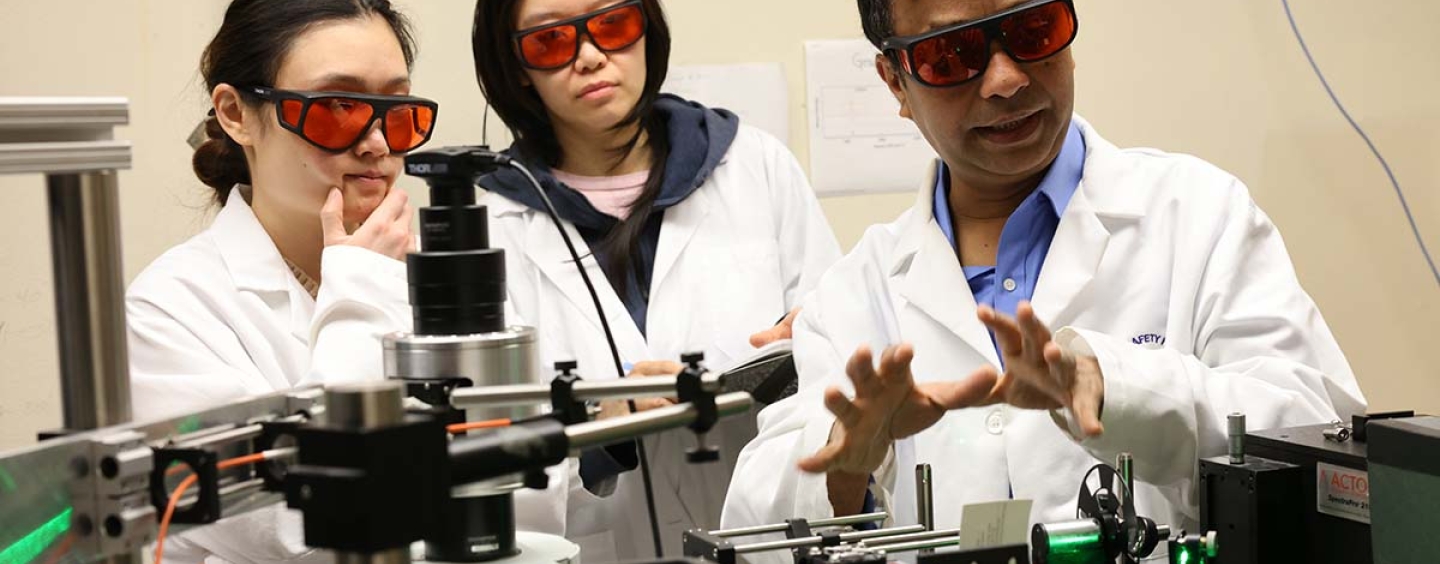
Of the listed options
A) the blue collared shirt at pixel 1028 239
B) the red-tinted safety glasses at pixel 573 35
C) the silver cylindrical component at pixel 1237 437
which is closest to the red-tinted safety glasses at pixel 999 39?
the blue collared shirt at pixel 1028 239

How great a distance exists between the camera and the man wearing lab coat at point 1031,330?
4.62ft

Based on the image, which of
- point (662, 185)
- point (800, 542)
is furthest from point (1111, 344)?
point (662, 185)

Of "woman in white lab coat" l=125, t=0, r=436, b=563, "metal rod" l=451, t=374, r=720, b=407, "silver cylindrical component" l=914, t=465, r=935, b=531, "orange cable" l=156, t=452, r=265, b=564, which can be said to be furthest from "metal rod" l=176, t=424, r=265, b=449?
"woman in white lab coat" l=125, t=0, r=436, b=563

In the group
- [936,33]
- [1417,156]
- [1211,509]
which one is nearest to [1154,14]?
[1417,156]

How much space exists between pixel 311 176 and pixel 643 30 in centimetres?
67

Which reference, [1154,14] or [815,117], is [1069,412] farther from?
[1154,14]

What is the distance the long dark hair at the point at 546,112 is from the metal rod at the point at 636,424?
1571 mm

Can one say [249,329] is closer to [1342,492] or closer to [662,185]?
[662,185]

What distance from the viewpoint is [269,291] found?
79.9 inches

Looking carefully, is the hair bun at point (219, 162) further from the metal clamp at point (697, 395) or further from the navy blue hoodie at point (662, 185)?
the metal clamp at point (697, 395)

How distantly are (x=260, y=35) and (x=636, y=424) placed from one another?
1.59 meters

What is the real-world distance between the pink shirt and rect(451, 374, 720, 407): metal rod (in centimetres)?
159

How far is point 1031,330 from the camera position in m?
1.30

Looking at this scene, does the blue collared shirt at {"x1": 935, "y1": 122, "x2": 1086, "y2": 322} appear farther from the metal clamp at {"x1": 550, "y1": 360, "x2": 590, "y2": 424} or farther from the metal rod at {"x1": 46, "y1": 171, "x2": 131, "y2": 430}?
the metal rod at {"x1": 46, "y1": 171, "x2": 131, "y2": 430}
